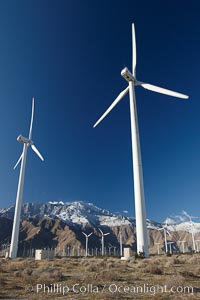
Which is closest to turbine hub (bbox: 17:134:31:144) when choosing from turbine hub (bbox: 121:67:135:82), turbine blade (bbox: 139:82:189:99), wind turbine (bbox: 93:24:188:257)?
wind turbine (bbox: 93:24:188:257)

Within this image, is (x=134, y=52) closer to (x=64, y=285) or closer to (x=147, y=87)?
(x=147, y=87)

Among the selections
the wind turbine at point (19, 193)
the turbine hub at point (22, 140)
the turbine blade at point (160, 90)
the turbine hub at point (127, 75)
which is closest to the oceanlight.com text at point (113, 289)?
the turbine blade at point (160, 90)

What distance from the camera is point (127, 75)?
142ft

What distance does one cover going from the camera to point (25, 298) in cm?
1069

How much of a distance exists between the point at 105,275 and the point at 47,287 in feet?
13.1

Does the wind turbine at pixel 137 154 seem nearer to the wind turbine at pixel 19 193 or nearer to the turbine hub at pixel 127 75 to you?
the turbine hub at pixel 127 75

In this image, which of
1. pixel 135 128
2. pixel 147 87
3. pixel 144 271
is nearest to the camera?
pixel 144 271

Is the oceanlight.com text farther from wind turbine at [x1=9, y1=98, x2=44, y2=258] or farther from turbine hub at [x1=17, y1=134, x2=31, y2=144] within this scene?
turbine hub at [x1=17, y1=134, x2=31, y2=144]

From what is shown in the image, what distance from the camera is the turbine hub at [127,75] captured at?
141 feet

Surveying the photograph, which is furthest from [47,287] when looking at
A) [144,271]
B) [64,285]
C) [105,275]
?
[144,271]

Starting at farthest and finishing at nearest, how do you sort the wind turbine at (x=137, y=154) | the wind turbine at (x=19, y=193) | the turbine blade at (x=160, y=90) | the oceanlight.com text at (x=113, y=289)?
the wind turbine at (x=19, y=193) < the turbine blade at (x=160, y=90) < the wind turbine at (x=137, y=154) < the oceanlight.com text at (x=113, y=289)

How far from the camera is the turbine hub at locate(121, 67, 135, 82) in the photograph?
43.0m

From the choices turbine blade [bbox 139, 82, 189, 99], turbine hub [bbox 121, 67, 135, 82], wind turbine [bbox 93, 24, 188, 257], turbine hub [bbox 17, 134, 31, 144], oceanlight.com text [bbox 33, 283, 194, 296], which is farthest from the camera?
turbine hub [bbox 17, 134, 31, 144]

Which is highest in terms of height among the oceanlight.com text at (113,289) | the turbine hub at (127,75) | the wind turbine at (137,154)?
the turbine hub at (127,75)
